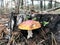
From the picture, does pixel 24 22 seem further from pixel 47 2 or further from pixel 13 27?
pixel 47 2

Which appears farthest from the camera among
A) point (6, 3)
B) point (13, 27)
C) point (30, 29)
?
point (6, 3)

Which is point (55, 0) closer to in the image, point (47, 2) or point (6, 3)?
point (47, 2)

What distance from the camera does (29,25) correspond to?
173 inches

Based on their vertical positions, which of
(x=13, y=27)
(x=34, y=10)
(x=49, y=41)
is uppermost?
(x=34, y=10)

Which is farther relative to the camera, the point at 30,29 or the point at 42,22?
the point at 42,22

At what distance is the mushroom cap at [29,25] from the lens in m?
4.38

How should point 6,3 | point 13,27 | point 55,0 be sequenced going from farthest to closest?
point 6,3 → point 55,0 → point 13,27

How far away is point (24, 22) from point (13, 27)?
37cm

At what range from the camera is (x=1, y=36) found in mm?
4816

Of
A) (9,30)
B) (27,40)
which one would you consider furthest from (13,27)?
(27,40)

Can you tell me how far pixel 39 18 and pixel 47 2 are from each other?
1077mm

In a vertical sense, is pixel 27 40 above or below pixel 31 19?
below

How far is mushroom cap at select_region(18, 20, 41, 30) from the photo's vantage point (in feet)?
14.4

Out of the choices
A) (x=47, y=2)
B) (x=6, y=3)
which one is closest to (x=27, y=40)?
Result: (x=47, y=2)
